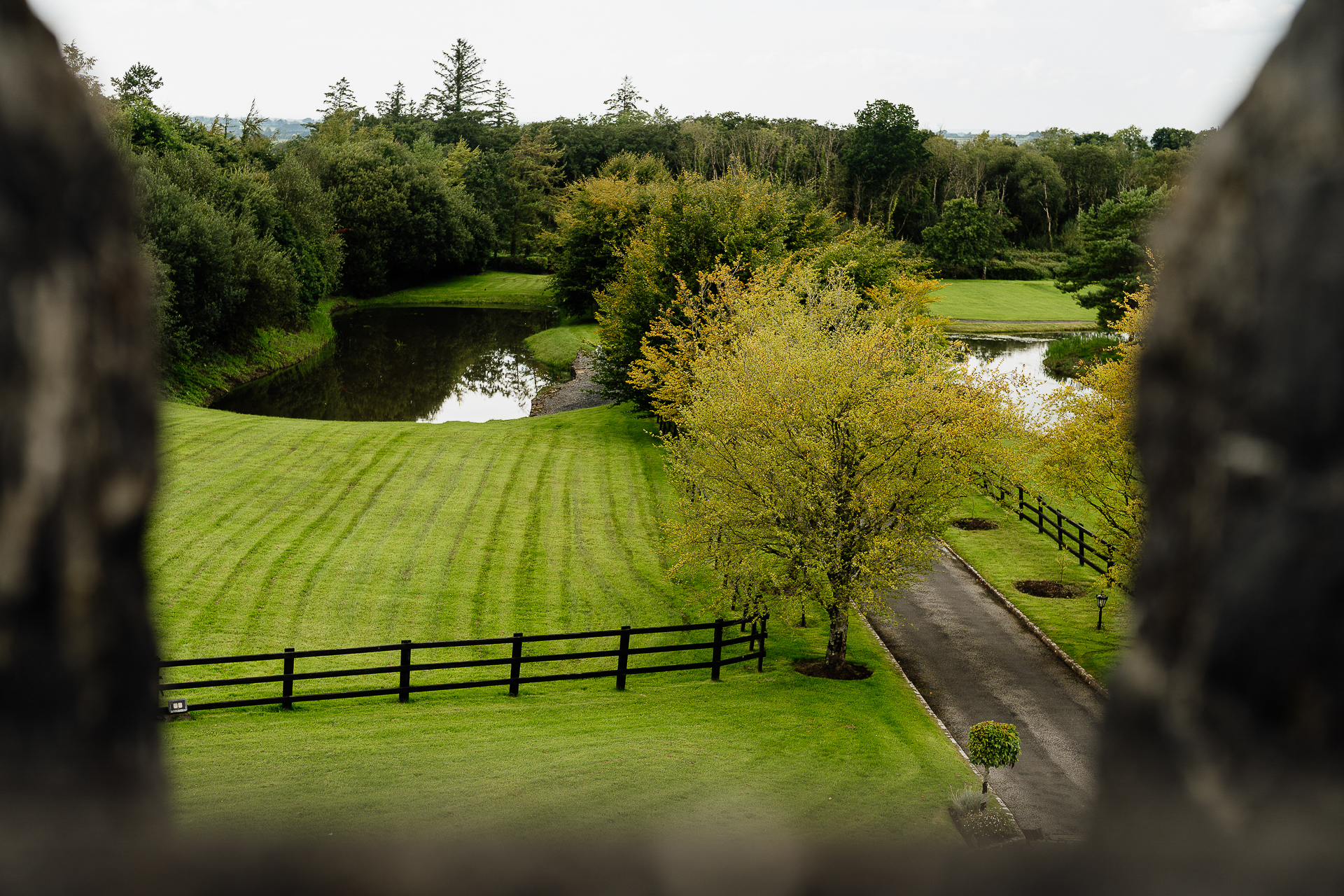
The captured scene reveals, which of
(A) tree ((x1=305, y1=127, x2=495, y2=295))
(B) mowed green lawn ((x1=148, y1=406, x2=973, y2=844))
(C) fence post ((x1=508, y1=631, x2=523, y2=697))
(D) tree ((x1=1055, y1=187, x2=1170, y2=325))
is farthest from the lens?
(A) tree ((x1=305, y1=127, x2=495, y2=295))

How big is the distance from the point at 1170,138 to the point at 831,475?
16240 centimetres

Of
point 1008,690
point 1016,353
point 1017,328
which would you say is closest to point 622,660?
point 1008,690

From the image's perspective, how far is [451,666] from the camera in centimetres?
1777

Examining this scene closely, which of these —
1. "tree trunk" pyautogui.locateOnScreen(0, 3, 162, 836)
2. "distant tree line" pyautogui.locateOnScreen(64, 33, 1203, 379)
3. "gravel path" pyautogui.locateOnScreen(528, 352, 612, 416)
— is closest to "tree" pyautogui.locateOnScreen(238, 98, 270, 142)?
"distant tree line" pyautogui.locateOnScreen(64, 33, 1203, 379)

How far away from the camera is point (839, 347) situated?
805 inches

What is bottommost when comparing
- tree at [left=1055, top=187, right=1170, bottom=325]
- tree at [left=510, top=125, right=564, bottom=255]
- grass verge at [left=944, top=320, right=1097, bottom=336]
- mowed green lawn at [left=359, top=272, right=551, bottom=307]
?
grass verge at [left=944, top=320, right=1097, bottom=336]

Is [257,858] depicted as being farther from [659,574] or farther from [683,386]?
[683,386]

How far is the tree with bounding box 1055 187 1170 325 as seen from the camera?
6266 cm

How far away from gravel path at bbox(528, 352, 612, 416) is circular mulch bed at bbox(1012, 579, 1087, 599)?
1013 inches

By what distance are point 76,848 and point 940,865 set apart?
3.32ft

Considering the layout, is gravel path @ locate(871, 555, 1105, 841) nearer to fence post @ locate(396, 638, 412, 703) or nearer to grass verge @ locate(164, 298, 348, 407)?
fence post @ locate(396, 638, 412, 703)

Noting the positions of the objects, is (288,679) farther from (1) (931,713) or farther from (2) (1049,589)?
(2) (1049,589)

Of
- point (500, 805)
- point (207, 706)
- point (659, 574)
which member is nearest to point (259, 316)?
point (659, 574)

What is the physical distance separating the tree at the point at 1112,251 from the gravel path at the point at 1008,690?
44.4m
